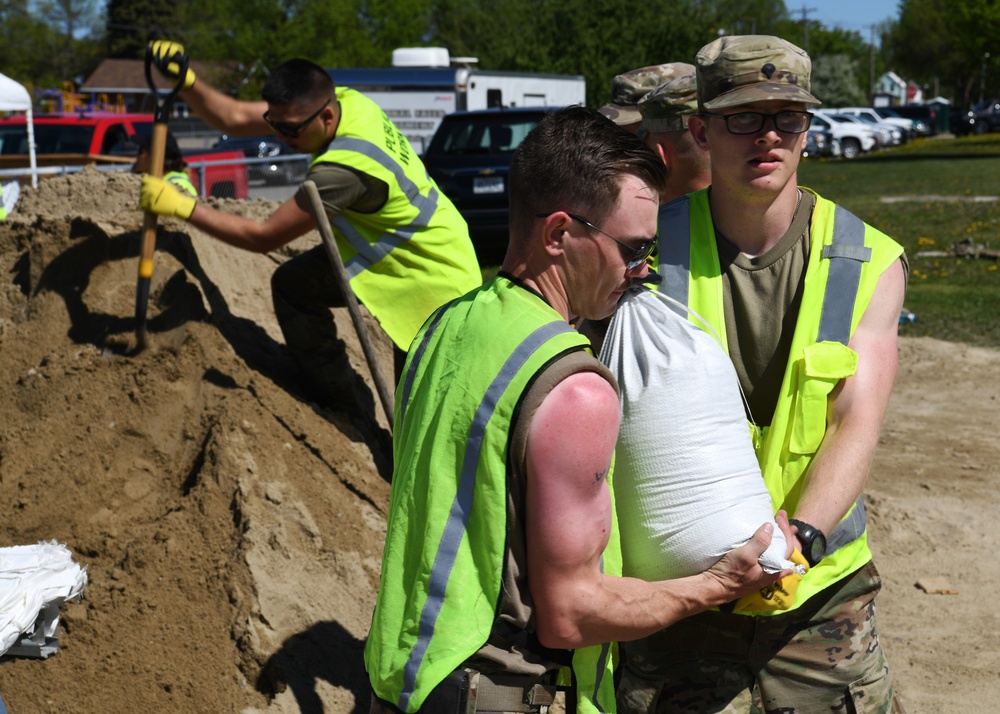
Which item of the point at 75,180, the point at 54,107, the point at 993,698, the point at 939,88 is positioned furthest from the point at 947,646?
the point at 939,88

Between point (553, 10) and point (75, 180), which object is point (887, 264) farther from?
point (553, 10)

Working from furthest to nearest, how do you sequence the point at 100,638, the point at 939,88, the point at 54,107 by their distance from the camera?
the point at 939,88, the point at 54,107, the point at 100,638

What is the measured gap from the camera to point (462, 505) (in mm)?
1868

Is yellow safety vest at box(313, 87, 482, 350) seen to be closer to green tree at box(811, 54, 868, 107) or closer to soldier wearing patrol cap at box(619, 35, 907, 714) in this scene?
soldier wearing patrol cap at box(619, 35, 907, 714)

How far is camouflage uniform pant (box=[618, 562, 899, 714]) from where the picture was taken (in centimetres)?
264

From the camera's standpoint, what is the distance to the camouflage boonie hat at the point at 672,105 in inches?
123

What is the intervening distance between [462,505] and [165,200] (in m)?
3.32

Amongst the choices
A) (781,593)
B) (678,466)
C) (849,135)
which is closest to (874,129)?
(849,135)

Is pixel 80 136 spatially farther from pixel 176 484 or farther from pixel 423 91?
pixel 176 484

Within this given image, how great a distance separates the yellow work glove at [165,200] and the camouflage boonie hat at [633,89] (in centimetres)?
189

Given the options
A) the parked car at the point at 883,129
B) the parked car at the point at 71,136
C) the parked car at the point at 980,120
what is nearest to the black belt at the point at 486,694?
the parked car at the point at 71,136

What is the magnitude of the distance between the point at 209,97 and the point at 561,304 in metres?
3.82

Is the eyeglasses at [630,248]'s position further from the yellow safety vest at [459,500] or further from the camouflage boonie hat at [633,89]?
the camouflage boonie hat at [633,89]

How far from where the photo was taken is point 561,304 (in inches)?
78.7
